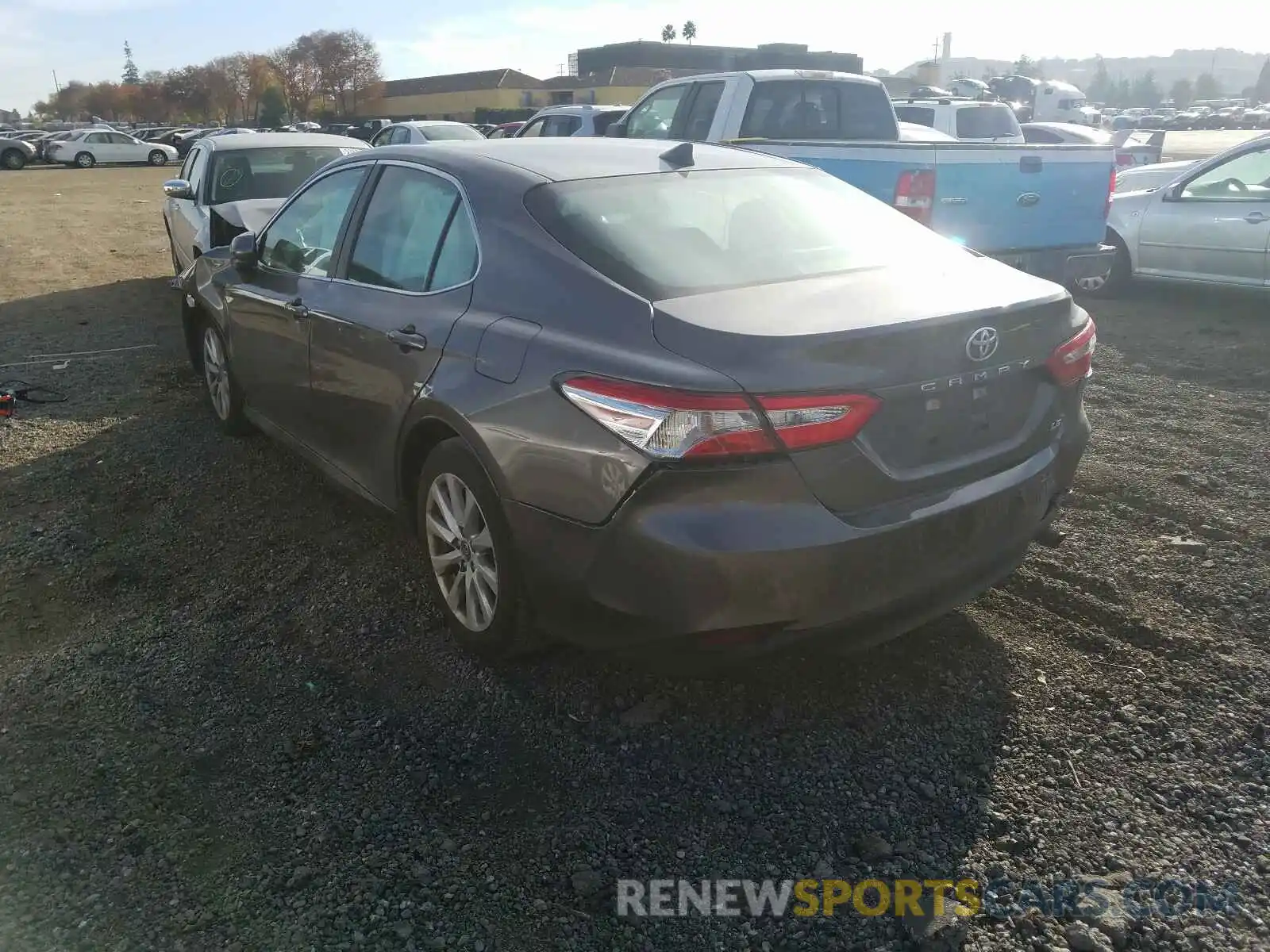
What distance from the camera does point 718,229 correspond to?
11.2ft

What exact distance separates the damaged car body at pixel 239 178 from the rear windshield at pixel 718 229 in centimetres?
608

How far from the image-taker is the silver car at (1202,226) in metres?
8.73

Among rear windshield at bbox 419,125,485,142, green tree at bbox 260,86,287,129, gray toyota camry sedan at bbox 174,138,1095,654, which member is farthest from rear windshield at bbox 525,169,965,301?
green tree at bbox 260,86,287,129

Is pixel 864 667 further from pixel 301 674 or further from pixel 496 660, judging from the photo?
pixel 301 674

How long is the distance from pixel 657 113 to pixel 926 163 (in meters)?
3.57

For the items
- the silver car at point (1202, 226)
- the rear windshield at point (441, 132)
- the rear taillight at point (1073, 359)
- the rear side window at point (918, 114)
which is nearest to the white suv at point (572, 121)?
the rear windshield at point (441, 132)

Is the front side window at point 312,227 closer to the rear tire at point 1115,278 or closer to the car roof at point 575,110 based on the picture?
the rear tire at point 1115,278

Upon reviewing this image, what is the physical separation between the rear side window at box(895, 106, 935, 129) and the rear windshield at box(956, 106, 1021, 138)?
397 mm

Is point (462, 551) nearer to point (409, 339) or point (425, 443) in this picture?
point (425, 443)

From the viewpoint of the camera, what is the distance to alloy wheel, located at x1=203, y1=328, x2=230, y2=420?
18.7 feet

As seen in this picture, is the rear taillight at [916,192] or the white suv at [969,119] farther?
the white suv at [969,119]

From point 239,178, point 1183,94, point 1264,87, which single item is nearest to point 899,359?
point 239,178

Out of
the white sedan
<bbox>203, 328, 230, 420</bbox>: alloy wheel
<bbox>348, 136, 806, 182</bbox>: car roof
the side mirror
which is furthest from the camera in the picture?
the white sedan

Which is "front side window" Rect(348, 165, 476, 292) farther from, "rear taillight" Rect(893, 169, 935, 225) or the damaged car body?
the damaged car body
